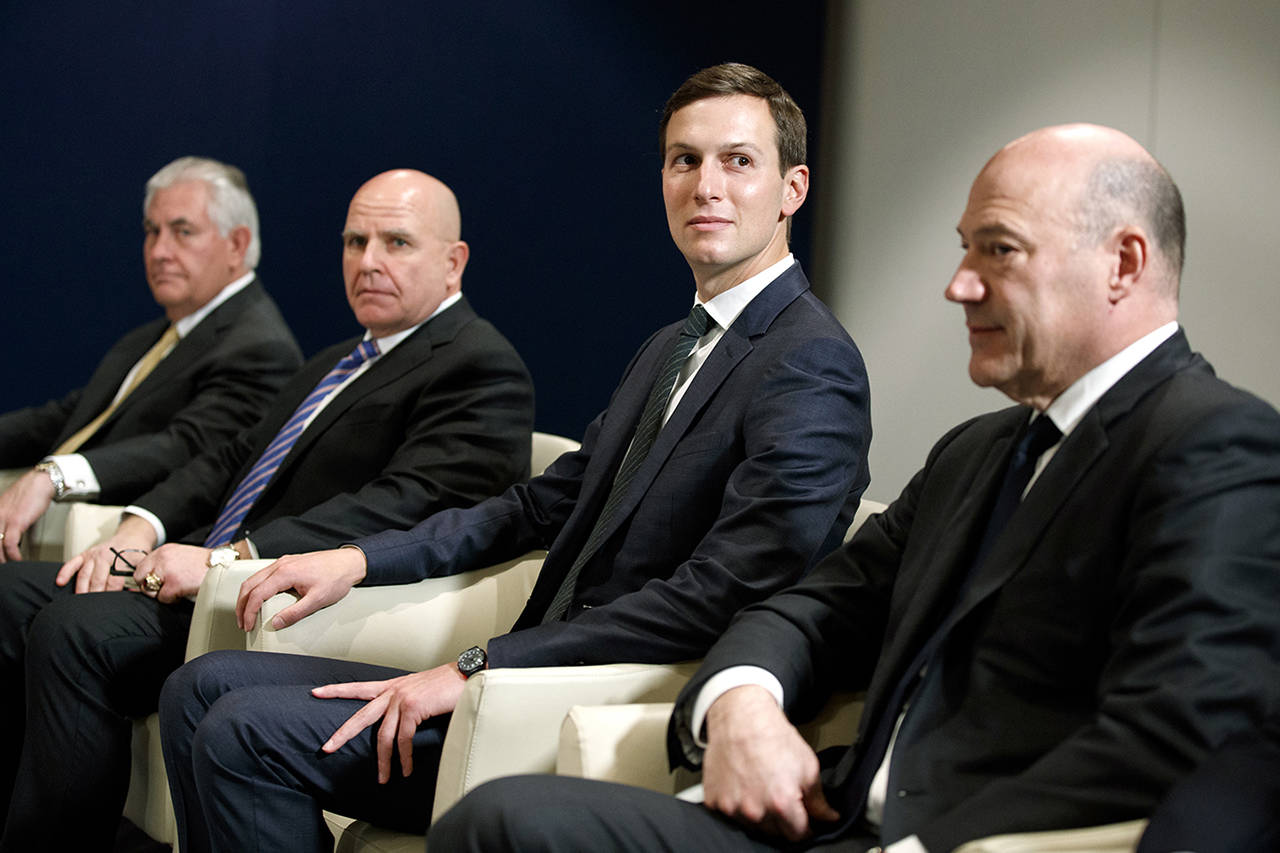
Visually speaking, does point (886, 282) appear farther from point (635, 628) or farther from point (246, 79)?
point (246, 79)

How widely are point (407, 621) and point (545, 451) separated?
75 centimetres

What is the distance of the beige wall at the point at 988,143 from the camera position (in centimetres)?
275

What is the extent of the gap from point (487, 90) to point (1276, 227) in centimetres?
241

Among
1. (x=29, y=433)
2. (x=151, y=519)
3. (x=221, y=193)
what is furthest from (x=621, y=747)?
(x=29, y=433)

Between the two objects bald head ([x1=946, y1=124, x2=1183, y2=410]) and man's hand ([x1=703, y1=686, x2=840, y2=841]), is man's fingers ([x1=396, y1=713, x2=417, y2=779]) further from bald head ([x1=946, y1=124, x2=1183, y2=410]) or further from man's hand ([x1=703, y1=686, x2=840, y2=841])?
bald head ([x1=946, y1=124, x2=1183, y2=410])

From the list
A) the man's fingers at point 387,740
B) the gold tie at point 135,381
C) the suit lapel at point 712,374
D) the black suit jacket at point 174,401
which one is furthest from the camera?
the gold tie at point 135,381

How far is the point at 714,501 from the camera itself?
75.8 inches

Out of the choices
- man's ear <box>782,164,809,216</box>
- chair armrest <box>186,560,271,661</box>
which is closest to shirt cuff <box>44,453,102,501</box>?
chair armrest <box>186,560,271,661</box>

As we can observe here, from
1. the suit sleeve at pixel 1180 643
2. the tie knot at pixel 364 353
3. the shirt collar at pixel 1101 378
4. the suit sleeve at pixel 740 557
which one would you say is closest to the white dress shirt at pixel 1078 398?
the shirt collar at pixel 1101 378

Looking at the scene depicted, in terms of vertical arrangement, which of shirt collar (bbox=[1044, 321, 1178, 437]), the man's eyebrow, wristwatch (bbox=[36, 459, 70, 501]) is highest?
the man's eyebrow

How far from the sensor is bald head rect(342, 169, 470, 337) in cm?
294

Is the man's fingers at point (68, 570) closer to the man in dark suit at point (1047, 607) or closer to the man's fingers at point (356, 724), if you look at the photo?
the man's fingers at point (356, 724)

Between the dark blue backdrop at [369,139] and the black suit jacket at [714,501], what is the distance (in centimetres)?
172

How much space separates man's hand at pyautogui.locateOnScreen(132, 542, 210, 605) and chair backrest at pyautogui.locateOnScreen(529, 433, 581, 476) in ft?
2.46
